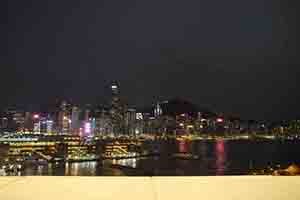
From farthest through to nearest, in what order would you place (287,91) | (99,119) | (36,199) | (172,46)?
1. (99,119)
2. (172,46)
3. (287,91)
4. (36,199)

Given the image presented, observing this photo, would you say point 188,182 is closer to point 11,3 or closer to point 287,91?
point 11,3

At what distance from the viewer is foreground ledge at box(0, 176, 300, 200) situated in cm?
94

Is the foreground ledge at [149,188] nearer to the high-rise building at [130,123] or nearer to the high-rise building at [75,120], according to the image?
the high-rise building at [75,120]

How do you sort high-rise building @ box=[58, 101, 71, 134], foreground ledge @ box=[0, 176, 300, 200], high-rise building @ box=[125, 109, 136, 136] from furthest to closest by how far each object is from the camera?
high-rise building @ box=[125, 109, 136, 136] < high-rise building @ box=[58, 101, 71, 134] < foreground ledge @ box=[0, 176, 300, 200]

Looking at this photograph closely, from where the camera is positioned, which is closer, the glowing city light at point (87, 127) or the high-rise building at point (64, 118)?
the high-rise building at point (64, 118)

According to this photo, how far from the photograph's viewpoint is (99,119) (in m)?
32.6

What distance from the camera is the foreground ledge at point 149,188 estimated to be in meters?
0.94

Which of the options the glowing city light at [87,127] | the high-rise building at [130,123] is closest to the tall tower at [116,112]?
the high-rise building at [130,123]

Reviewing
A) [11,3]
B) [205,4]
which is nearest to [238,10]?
[205,4]

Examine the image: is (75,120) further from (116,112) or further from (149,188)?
(149,188)

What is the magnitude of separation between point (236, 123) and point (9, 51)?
77.7ft

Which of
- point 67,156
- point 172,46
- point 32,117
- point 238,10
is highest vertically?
point 172,46

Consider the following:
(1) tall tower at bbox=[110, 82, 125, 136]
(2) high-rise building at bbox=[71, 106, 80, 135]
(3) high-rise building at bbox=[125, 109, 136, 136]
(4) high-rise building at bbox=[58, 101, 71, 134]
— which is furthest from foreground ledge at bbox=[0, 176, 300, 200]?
(1) tall tower at bbox=[110, 82, 125, 136]

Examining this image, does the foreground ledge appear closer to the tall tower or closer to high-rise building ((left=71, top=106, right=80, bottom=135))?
high-rise building ((left=71, top=106, right=80, bottom=135))
